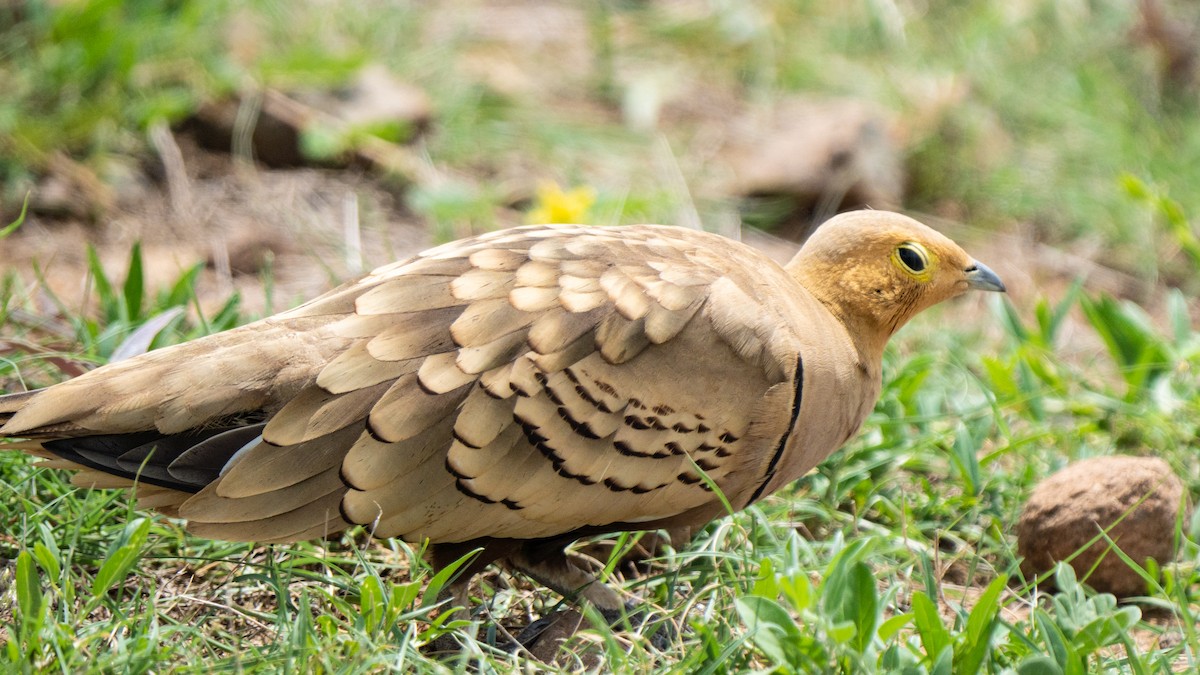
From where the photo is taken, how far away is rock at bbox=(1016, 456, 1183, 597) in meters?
3.19

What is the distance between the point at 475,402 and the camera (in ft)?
8.43

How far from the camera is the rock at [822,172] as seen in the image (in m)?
5.91

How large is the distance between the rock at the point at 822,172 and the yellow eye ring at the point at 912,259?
2.65 m

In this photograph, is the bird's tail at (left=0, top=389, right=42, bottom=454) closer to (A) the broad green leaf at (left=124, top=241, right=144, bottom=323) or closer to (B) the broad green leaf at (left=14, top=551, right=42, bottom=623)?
(B) the broad green leaf at (left=14, top=551, right=42, bottom=623)

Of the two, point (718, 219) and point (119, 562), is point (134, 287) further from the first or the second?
point (718, 219)

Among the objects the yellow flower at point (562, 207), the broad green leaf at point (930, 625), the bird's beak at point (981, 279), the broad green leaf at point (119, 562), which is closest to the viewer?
the broad green leaf at point (930, 625)

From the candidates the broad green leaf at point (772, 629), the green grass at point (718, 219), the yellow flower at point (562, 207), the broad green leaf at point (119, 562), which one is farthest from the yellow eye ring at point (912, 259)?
the broad green leaf at point (119, 562)

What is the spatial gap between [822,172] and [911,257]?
109 inches

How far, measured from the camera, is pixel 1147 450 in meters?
4.03

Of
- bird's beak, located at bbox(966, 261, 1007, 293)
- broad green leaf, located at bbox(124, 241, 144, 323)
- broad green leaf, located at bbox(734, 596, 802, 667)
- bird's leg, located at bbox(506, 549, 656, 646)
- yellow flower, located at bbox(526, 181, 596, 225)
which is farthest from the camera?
yellow flower, located at bbox(526, 181, 596, 225)

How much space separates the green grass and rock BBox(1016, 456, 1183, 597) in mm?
77

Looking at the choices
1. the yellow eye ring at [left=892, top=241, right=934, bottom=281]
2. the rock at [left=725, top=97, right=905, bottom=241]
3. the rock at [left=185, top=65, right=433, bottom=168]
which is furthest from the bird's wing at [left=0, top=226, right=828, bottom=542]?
the rock at [left=725, top=97, right=905, bottom=241]

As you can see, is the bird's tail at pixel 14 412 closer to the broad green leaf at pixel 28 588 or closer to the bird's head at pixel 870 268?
the broad green leaf at pixel 28 588

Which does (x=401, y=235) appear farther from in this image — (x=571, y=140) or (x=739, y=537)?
(x=739, y=537)
